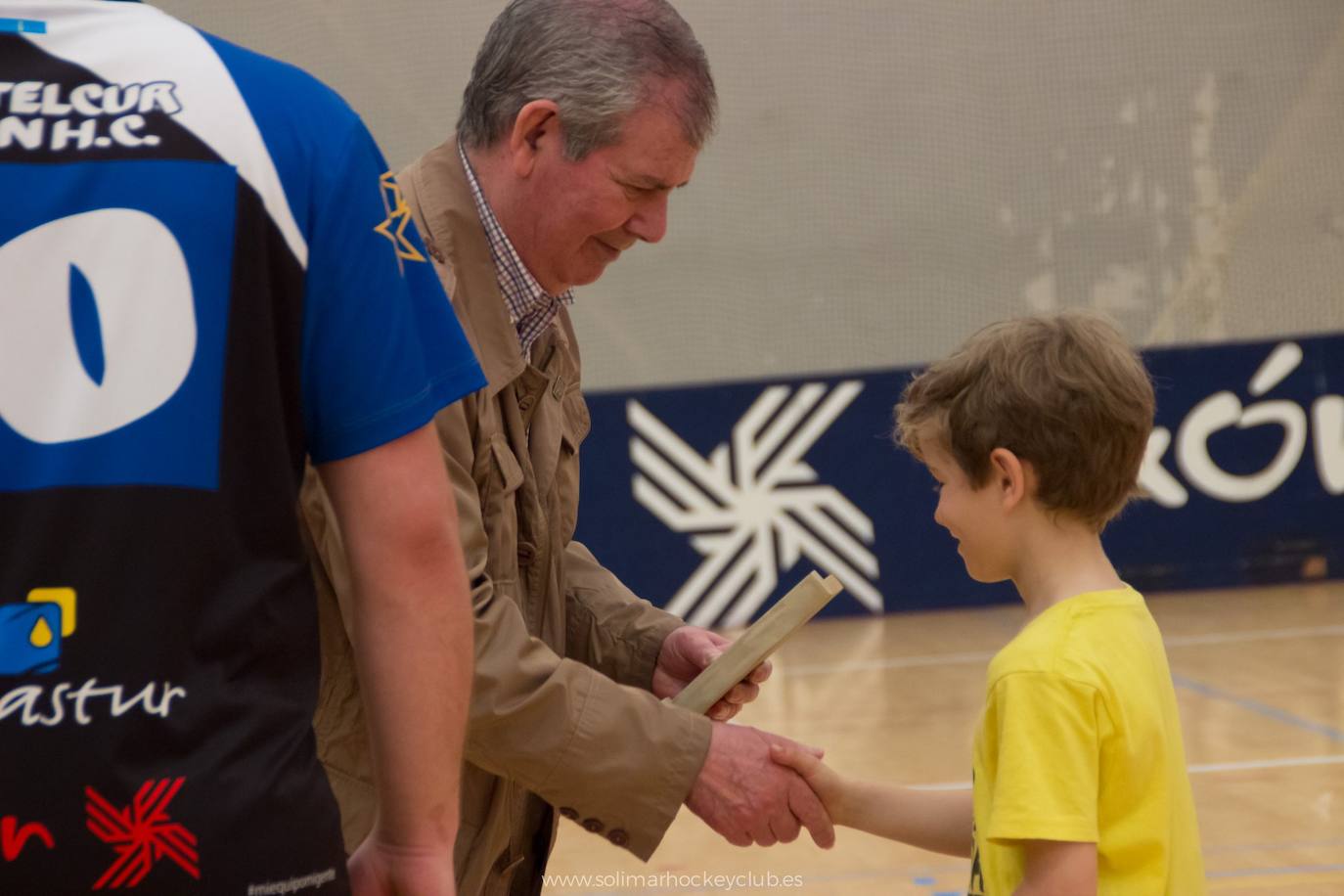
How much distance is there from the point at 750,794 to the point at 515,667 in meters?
0.35

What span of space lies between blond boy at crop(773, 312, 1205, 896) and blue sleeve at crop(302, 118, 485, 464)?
599 mm

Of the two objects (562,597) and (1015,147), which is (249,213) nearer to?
(562,597)

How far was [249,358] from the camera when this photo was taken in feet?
2.72

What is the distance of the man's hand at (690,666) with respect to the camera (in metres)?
1.85

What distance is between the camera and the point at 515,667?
5.04 feet

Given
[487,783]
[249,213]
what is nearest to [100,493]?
[249,213]

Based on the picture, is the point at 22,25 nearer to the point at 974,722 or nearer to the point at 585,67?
the point at 585,67

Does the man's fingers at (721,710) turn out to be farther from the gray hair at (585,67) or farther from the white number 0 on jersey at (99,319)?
the white number 0 on jersey at (99,319)

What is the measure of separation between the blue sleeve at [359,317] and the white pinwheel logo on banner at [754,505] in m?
5.91

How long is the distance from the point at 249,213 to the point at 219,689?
26 centimetres

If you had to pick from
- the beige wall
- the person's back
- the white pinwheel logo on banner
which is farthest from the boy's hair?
the beige wall

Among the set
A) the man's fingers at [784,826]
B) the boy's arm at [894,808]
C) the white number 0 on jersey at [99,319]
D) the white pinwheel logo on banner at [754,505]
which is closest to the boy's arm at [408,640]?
the white number 0 on jersey at [99,319]

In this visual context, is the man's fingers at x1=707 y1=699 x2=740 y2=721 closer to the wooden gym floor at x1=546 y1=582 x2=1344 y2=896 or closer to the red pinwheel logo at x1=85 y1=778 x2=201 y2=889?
the red pinwheel logo at x1=85 y1=778 x2=201 y2=889

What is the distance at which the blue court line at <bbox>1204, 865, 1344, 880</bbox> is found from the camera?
304 centimetres
